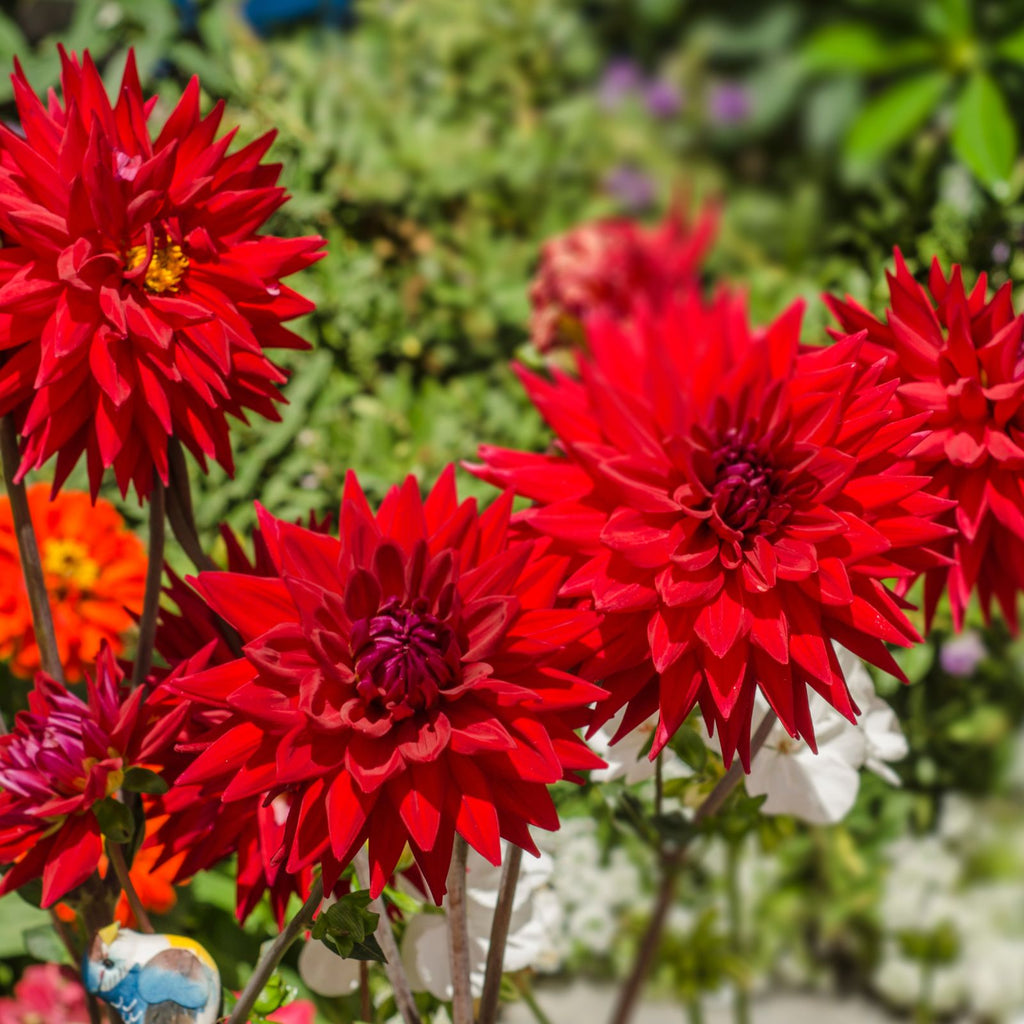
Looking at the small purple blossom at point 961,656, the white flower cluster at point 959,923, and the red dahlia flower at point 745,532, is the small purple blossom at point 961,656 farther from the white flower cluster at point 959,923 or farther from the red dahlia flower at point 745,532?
the red dahlia flower at point 745,532

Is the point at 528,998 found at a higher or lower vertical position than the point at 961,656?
lower

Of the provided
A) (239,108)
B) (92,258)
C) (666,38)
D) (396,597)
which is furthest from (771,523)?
(666,38)

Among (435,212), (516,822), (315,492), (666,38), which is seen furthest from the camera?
(666,38)

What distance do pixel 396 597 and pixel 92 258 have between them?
15 cm

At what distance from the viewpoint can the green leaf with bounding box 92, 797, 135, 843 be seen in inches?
14.3

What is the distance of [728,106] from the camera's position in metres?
1.73

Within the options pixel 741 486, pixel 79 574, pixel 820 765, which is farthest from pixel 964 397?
pixel 79 574

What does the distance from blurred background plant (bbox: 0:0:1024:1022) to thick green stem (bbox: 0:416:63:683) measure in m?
0.15

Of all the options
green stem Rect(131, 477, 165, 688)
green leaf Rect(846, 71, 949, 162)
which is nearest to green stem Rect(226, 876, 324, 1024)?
green stem Rect(131, 477, 165, 688)

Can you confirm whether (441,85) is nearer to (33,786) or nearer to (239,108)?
(239,108)

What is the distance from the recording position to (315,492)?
2.29ft

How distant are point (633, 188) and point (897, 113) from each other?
0.52m

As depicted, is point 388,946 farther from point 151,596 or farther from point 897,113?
point 897,113

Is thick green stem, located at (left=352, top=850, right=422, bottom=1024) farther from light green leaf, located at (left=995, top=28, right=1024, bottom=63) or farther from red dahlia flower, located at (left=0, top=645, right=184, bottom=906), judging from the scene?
light green leaf, located at (left=995, top=28, right=1024, bottom=63)
